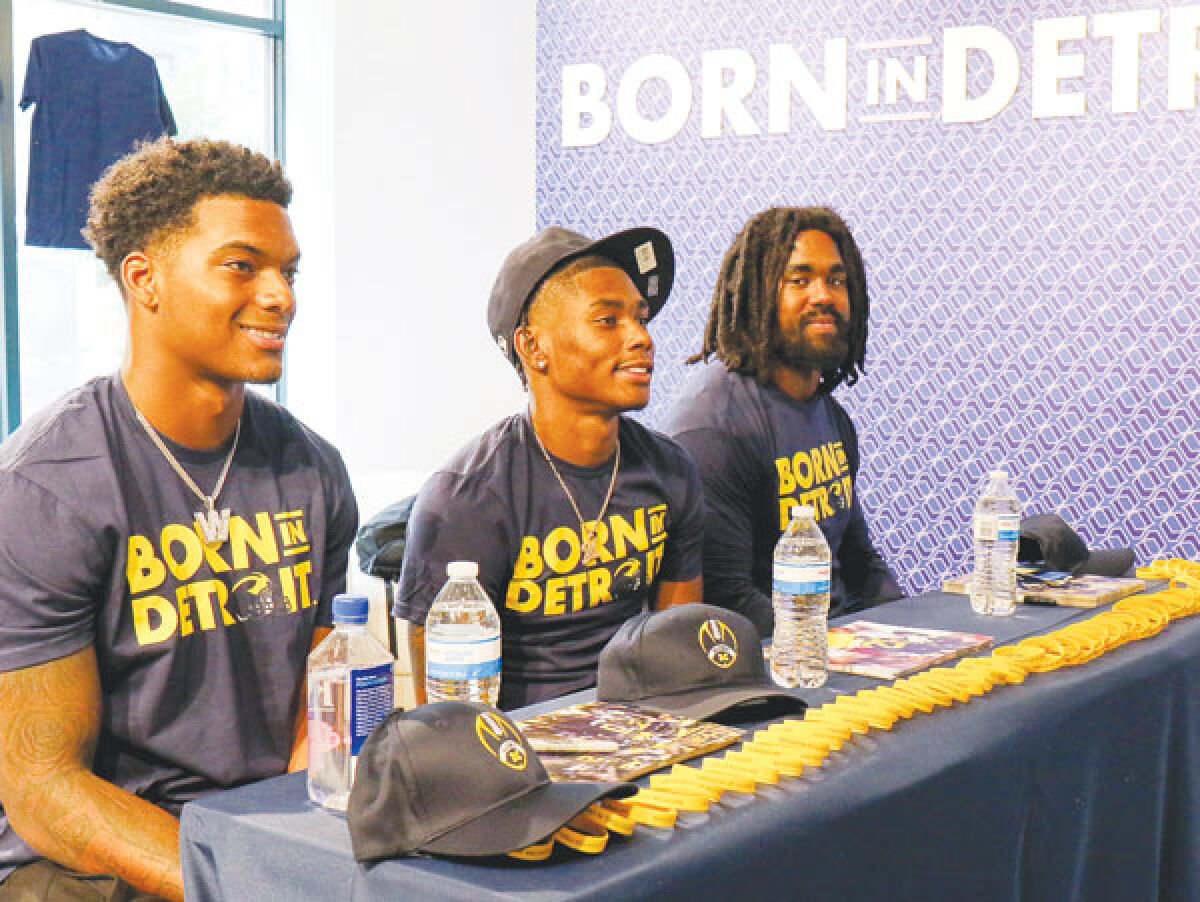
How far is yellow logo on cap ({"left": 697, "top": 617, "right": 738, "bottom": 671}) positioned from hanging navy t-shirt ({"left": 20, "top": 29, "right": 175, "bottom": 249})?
3.34m

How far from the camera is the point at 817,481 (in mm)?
3016

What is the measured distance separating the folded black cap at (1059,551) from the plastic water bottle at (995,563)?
0.21m

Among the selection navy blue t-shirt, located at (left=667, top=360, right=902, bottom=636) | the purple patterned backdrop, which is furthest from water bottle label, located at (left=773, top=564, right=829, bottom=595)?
the purple patterned backdrop

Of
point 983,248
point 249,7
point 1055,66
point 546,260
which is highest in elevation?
point 249,7

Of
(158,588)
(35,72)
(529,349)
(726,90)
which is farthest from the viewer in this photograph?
(726,90)

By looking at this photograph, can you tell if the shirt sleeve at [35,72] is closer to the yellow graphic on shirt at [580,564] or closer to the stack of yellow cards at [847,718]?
the yellow graphic on shirt at [580,564]

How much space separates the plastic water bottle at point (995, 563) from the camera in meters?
2.48

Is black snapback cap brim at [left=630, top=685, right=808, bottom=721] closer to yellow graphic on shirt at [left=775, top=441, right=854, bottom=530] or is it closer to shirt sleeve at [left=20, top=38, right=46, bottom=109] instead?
yellow graphic on shirt at [left=775, top=441, right=854, bottom=530]

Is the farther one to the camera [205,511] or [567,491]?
[567,491]

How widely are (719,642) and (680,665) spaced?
0.06m

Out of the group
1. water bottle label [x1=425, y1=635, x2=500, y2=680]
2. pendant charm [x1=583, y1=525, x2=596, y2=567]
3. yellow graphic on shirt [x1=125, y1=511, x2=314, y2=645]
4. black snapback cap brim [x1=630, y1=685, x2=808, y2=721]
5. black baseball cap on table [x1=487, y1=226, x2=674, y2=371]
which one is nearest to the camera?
water bottle label [x1=425, y1=635, x2=500, y2=680]

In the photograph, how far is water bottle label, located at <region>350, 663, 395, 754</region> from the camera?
1487 mm

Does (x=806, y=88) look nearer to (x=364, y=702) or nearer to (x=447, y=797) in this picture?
(x=364, y=702)

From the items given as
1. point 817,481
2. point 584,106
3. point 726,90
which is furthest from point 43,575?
point 584,106
